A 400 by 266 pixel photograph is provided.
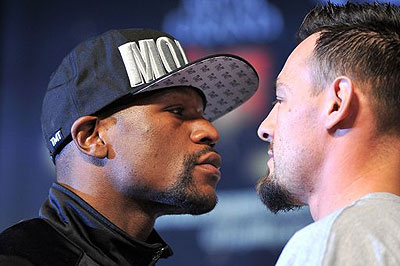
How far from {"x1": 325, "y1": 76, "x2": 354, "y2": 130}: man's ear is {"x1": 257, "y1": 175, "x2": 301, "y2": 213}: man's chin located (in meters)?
0.14

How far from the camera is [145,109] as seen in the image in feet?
5.27

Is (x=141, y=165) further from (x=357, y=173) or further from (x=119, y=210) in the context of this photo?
(x=357, y=173)

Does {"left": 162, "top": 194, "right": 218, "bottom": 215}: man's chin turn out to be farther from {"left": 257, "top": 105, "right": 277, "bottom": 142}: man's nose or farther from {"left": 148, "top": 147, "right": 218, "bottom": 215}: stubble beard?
{"left": 257, "top": 105, "right": 277, "bottom": 142}: man's nose

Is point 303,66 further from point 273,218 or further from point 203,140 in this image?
point 273,218

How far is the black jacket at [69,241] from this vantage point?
4.63 ft

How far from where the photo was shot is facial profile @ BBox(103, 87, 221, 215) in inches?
61.6

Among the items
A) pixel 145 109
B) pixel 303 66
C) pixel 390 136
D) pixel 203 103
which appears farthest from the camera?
pixel 203 103

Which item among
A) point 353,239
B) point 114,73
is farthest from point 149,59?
point 353,239

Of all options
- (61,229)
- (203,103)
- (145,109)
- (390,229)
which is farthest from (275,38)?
(390,229)

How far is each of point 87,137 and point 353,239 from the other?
80cm

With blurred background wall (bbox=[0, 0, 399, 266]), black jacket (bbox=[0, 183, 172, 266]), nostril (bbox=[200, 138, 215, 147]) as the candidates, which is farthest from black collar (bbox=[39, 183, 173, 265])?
blurred background wall (bbox=[0, 0, 399, 266])

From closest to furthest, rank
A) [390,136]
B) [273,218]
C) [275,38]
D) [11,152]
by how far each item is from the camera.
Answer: [390,136] → [273,218] → [275,38] → [11,152]

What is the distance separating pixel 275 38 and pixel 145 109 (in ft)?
2.87

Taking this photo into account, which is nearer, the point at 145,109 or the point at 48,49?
the point at 145,109
